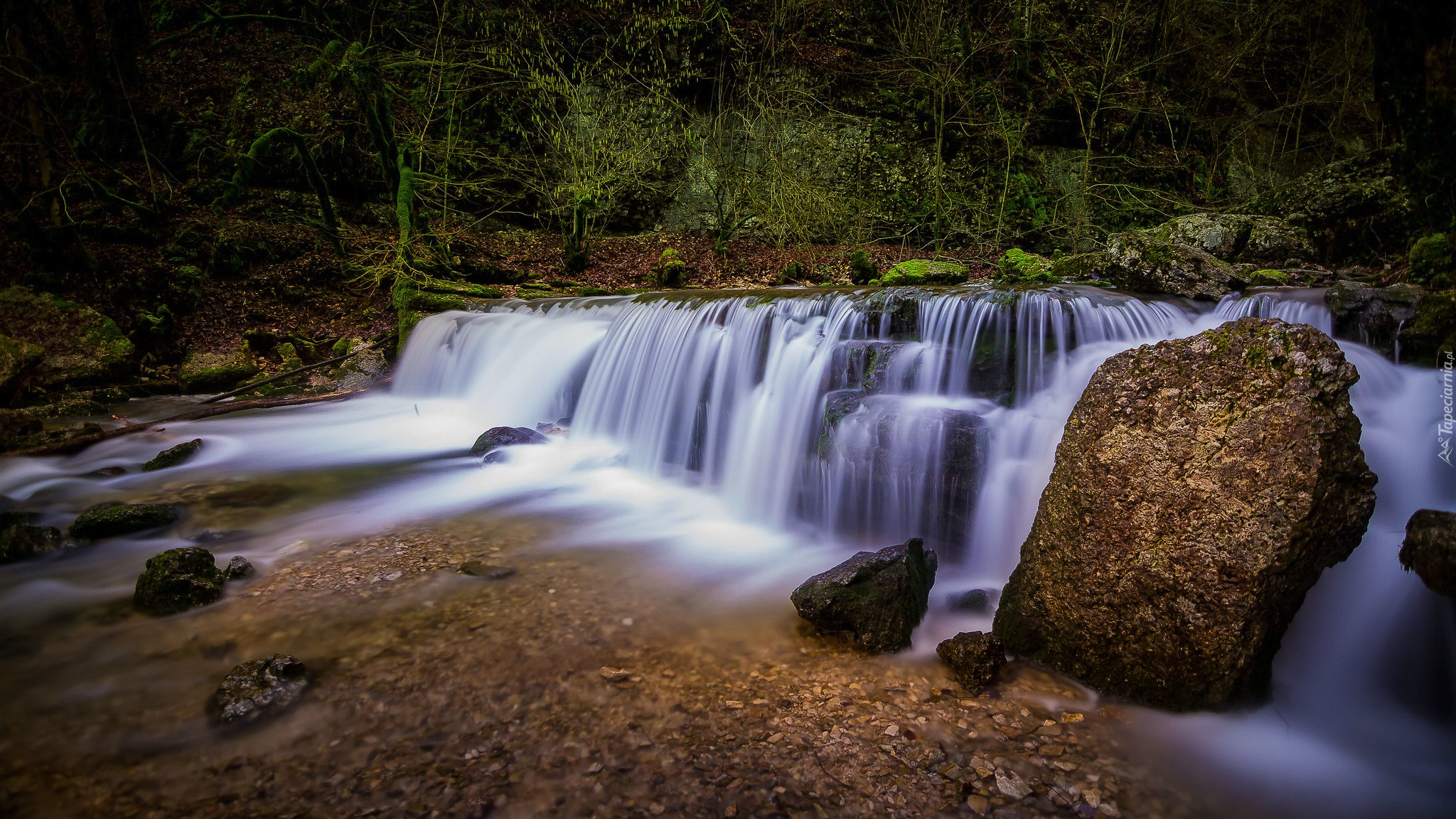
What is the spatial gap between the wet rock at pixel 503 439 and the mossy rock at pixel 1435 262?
800cm

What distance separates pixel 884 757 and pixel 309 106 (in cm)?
1907

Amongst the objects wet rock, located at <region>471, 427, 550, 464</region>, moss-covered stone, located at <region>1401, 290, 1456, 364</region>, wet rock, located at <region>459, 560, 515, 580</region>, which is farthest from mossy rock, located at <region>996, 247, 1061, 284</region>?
wet rock, located at <region>459, 560, 515, 580</region>

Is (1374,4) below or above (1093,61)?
below

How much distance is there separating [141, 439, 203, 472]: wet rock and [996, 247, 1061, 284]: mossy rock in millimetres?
9563

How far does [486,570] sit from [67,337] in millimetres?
9200

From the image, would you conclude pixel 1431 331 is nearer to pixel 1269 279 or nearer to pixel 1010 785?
pixel 1269 279

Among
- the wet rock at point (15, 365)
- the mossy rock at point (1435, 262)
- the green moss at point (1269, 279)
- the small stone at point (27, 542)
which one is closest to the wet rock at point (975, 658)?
the mossy rock at point (1435, 262)

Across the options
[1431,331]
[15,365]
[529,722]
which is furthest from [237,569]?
[1431,331]

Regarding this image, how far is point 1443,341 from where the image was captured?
13.3 ft

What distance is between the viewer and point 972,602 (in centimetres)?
349

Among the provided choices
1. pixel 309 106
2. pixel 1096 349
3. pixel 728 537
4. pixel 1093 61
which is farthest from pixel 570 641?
pixel 1093 61

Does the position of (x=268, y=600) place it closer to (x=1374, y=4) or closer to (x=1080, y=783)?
(x=1080, y=783)

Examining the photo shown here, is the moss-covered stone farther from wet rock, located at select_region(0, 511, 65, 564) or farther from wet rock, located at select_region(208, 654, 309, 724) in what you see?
wet rock, located at select_region(0, 511, 65, 564)

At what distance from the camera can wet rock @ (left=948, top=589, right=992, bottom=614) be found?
136 inches
